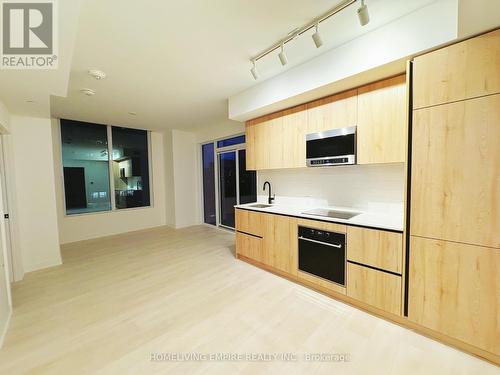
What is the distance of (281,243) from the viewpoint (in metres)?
2.92

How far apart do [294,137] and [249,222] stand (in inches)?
57.9

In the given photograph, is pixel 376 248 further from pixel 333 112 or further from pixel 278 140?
pixel 278 140

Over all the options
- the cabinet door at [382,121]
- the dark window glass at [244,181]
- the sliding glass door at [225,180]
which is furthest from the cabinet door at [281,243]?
the dark window glass at [244,181]

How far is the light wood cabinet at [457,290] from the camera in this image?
5.06 ft

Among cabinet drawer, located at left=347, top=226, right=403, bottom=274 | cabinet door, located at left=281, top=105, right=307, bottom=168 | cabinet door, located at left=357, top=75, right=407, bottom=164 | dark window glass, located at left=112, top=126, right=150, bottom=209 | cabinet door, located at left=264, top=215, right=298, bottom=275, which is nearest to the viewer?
cabinet drawer, located at left=347, top=226, right=403, bottom=274

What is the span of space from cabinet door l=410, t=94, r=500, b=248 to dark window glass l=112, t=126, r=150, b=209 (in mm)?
6011

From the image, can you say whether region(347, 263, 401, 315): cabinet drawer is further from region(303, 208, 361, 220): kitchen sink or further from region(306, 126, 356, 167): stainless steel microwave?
region(306, 126, 356, 167): stainless steel microwave

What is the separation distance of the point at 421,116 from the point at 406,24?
30.3 inches

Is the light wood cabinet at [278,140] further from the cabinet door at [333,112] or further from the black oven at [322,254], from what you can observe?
the black oven at [322,254]

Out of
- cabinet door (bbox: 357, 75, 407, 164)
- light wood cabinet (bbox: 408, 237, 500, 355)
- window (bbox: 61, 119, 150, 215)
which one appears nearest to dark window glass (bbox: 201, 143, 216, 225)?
window (bbox: 61, 119, 150, 215)

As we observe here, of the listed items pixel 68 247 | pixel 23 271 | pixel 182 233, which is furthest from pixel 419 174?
pixel 68 247

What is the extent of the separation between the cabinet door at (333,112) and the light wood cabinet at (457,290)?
56.9 inches

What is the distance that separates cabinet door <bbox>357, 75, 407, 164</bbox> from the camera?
6.84 ft

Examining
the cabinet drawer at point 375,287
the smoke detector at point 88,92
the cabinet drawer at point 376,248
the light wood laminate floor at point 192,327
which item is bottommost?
the light wood laminate floor at point 192,327
